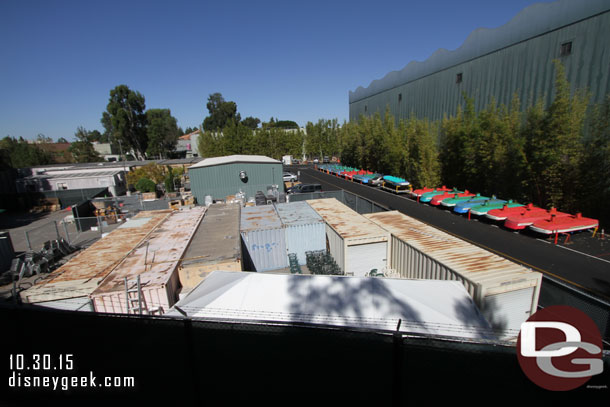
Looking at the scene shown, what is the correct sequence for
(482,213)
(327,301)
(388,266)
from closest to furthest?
1. (327,301)
2. (388,266)
3. (482,213)

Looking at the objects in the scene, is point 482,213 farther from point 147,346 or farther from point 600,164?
point 147,346

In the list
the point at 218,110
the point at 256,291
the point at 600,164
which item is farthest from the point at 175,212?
the point at 218,110

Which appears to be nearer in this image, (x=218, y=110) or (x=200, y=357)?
(x=200, y=357)

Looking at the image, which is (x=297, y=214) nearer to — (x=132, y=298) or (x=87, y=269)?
(x=132, y=298)

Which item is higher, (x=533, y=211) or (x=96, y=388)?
(x=96, y=388)

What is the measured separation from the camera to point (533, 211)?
18969 mm

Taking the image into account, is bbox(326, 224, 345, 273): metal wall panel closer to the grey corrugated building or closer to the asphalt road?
the asphalt road

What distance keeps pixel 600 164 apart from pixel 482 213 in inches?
278

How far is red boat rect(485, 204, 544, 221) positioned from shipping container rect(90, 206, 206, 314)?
19.9m

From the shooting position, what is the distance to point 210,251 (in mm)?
11328

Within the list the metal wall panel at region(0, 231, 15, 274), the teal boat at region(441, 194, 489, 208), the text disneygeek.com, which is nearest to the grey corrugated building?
the teal boat at region(441, 194, 489, 208)

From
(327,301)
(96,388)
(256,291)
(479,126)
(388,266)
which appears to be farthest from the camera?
(479,126)

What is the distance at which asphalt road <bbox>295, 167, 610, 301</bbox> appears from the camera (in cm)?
1211

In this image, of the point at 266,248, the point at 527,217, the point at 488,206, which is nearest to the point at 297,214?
the point at 266,248
